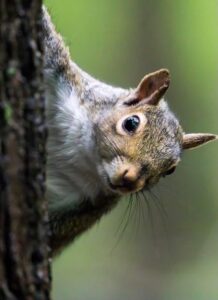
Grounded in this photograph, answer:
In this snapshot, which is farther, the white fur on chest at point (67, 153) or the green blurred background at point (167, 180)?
the green blurred background at point (167, 180)

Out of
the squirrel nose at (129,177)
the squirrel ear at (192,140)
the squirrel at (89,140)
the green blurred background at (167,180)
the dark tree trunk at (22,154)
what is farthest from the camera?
the green blurred background at (167,180)

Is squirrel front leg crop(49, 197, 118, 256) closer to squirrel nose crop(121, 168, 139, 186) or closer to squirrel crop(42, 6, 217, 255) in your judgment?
squirrel crop(42, 6, 217, 255)

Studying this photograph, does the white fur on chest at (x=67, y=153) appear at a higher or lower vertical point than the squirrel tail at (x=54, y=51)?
lower

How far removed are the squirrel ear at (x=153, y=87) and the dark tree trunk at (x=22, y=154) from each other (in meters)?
1.16

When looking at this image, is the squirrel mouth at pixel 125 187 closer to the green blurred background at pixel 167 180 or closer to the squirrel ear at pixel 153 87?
the squirrel ear at pixel 153 87

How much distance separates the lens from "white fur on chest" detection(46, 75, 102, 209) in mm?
2932

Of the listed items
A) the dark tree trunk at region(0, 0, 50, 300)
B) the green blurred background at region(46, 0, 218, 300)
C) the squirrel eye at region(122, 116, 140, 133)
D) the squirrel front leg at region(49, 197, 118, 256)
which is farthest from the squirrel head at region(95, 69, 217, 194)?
the green blurred background at region(46, 0, 218, 300)

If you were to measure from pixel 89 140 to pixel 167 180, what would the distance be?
10.7 ft

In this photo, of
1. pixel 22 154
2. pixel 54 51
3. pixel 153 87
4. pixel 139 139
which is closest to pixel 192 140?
pixel 153 87

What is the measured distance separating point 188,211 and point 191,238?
0.78 feet

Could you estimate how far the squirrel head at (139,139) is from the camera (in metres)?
2.76

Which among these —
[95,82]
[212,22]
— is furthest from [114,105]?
[212,22]

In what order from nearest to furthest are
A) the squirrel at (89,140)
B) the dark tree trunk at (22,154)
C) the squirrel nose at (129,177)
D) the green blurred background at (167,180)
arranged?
the dark tree trunk at (22,154), the squirrel nose at (129,177), the squirrel at (89,140), the green blurred background at (167,180)

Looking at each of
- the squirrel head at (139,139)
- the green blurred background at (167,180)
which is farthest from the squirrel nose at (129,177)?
the green blurred background at (167,180)
